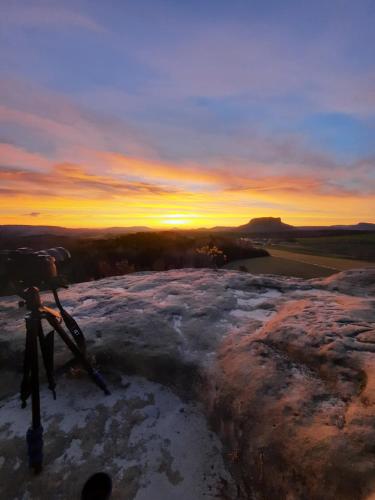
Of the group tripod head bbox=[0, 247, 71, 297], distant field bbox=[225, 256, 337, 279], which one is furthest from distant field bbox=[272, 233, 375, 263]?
tripod head bbox=[0, 247, 71, 297]

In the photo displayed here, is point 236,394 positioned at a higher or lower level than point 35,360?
lower

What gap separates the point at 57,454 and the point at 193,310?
2797 millimetres

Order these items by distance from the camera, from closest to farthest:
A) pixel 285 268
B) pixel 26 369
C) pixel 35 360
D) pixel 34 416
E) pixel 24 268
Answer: pixel 34 416 < pixel 35 360 < pixel 24 268 < pixel 26 369 < pixel 285 268

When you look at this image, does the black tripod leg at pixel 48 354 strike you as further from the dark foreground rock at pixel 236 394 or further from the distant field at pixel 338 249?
the distant field at pixel 338 249

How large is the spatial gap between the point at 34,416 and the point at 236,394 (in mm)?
1958

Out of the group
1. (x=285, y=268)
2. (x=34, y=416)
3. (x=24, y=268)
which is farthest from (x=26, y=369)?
(x=285, y=268)

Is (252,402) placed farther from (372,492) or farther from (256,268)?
(256,268)

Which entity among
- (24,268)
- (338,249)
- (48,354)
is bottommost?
(338,249)

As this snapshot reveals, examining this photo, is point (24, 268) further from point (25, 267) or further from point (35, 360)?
point (35, 360)

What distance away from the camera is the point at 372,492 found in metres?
1.81

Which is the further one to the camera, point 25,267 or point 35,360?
point 25,267

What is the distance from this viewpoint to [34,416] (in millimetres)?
2787

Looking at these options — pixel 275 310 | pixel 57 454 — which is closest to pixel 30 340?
pixel 57 454

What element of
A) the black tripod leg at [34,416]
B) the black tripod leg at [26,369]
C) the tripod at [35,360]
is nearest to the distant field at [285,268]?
the tripod at [35,360]
